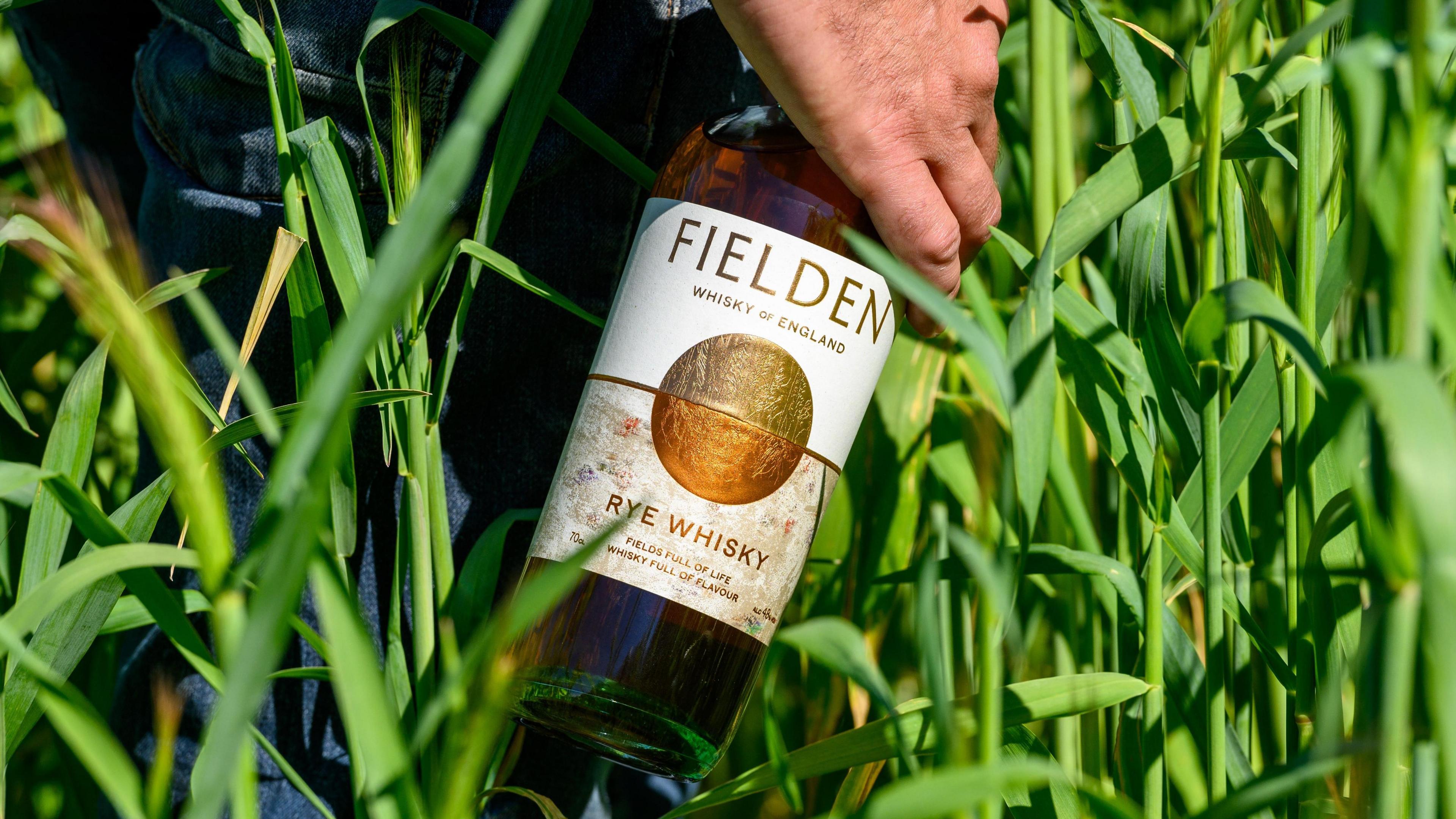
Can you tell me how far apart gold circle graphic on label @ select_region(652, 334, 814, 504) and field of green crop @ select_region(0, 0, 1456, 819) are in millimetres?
71

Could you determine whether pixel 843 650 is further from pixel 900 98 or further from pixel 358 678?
pixel 900 98

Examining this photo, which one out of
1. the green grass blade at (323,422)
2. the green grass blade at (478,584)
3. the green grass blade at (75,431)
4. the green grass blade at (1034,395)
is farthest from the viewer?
the green grass blade at (478,584)

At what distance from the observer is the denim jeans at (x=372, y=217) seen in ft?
1.72

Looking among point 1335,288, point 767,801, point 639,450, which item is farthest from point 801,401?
point 767,801

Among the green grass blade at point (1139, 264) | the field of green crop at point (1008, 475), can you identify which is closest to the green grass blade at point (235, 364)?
the field of green crop at point (1008, 475)

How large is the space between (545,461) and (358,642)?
42cm

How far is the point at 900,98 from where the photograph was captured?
41 centimetres

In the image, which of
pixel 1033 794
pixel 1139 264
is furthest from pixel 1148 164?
pixel 1033 794

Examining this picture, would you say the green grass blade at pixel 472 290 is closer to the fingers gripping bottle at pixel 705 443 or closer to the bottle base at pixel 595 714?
the fingers gripping bottle at pixel 705 443

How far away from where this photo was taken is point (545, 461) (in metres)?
0.65

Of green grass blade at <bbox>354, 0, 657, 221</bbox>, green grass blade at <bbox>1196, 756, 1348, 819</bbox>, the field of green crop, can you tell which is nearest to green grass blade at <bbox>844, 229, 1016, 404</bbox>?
the field of green crop

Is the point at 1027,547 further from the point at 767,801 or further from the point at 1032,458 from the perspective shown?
the point at 767,801

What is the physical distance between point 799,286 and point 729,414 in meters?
0.07

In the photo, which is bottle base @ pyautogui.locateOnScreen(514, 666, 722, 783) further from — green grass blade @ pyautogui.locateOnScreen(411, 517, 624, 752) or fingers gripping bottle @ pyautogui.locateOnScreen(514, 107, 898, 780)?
green grass blade @ pyautogui.locateOnScreen(411, 517, 624, 752)
